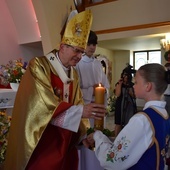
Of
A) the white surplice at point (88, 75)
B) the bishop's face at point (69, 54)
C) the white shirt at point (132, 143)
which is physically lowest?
the white shirt at point (132, 143)

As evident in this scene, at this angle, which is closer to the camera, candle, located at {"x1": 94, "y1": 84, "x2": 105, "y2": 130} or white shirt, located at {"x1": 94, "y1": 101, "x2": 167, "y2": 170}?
white shirt, located at {"x1": 94, "y1": 101, "x2": 167, "y2": 170}

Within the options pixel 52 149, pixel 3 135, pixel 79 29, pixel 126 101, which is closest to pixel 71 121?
pixel 52 149

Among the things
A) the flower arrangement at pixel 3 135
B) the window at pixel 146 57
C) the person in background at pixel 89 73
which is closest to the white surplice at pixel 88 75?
the person in background at pixel 89 73

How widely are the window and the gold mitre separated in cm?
823

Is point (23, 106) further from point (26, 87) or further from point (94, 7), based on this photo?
point (94, 7)

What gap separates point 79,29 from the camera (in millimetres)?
1750

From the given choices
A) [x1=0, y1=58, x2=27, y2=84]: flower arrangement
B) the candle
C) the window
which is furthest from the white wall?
the window

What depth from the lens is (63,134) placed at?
61.4 inches

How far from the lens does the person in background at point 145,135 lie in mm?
1115

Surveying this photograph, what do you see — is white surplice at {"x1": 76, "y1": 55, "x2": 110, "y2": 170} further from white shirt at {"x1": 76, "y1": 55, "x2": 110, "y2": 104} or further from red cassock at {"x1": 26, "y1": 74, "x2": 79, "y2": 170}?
red cassock at {"x1": 26, "y1": 74, "x2": 79, "y2": 170}

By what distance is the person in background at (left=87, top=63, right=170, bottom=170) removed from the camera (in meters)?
1.12

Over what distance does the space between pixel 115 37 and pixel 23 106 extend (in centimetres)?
506

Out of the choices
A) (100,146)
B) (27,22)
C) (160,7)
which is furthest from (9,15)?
(100,146)

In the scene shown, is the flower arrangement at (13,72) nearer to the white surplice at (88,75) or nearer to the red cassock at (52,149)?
the white surplice at (88,75)
